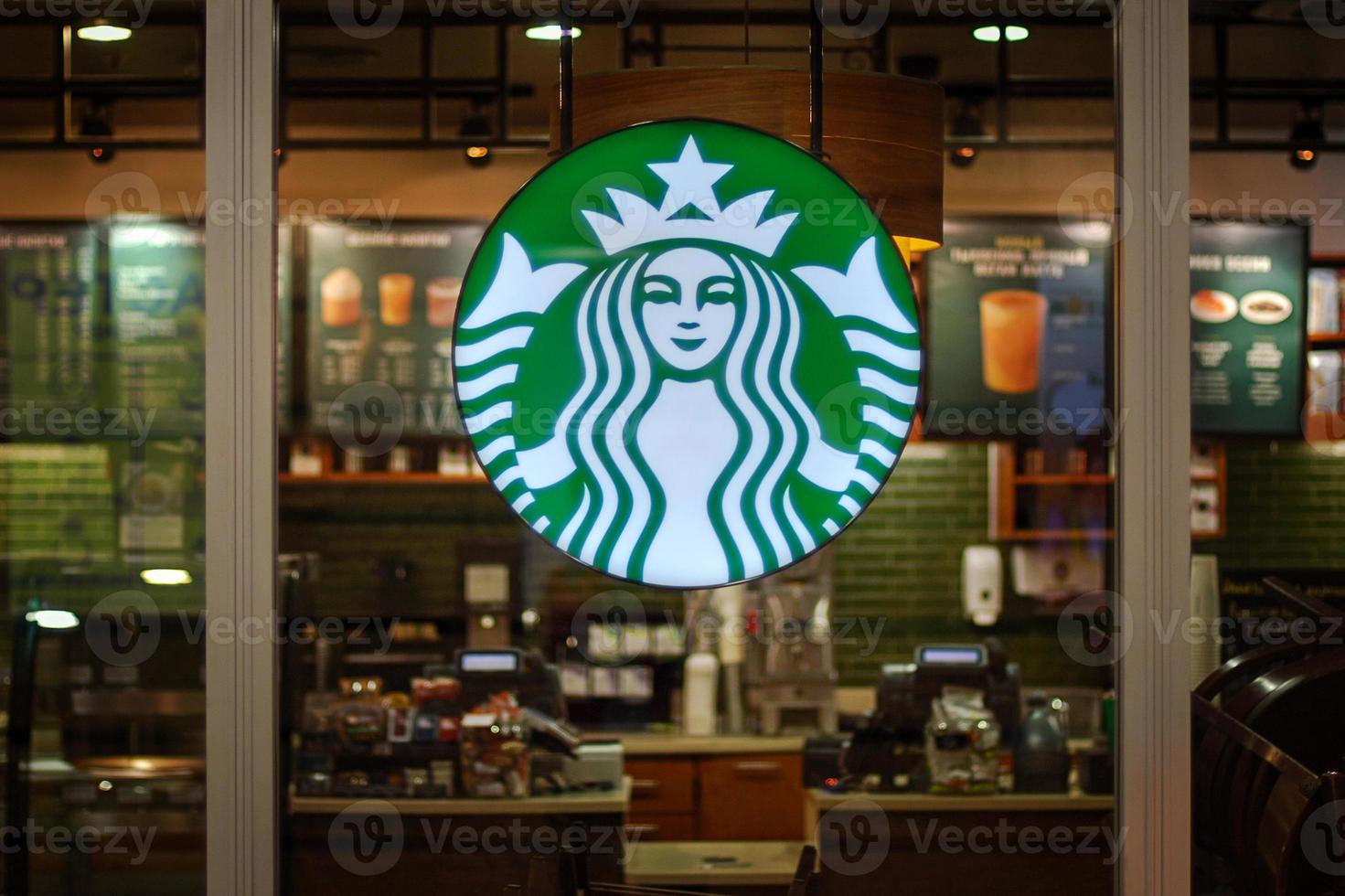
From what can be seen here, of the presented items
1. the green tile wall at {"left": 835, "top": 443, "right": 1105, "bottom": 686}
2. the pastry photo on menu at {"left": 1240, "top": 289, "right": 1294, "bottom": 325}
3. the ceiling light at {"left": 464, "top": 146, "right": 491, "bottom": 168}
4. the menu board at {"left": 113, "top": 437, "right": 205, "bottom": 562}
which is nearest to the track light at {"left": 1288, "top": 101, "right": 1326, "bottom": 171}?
the pastry photo on menu at {"left": 1240, "top": 289, "right": 1294, "bottom": 325}

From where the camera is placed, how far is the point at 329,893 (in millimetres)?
4000

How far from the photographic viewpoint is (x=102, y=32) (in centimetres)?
488

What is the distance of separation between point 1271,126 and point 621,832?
399 cm

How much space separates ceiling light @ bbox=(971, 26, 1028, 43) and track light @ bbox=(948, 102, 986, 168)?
1.02 ft

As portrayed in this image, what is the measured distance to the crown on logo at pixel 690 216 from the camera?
1.90 metres

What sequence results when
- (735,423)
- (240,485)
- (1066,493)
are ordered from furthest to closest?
(1066,493)
(240,485)
(735,423)

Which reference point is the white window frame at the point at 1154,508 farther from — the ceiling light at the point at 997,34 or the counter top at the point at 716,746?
the counter top at the point at 716,746

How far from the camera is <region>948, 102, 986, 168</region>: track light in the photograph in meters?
5.20

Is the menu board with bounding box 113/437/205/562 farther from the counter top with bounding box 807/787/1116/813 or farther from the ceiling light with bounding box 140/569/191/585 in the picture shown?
the counter top with bounding box 807/787/1116/813

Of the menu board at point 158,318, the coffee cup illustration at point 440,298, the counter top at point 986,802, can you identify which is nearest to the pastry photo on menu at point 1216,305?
the counter top at point 986,802

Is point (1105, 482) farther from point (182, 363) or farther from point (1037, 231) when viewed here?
point (182, 363)

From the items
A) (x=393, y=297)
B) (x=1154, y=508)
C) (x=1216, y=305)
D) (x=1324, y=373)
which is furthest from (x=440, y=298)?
(x=1154, y=508)

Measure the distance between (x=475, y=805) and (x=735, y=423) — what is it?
8.56 ft

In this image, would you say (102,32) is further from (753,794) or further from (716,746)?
(753,794)
